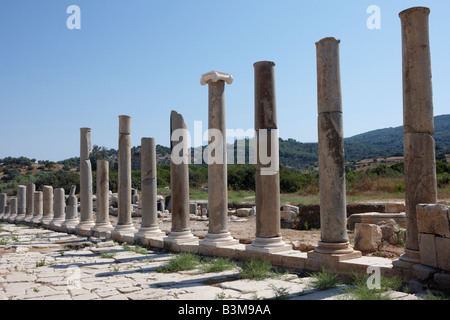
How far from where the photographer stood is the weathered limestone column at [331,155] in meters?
8.32

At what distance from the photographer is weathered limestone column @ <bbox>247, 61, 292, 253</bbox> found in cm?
979

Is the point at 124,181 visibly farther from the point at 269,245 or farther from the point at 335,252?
the point at 335,252

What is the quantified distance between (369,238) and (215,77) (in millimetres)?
5774

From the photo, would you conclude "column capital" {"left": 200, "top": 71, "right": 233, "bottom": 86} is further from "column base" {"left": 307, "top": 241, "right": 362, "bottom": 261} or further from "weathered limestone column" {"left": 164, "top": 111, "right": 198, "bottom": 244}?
"column base" {"left": 307, "top": 241, "right": 362, "bottom": 261}

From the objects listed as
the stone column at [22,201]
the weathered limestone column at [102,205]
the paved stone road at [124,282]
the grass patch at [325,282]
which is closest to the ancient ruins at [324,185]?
the grass patch at [325,282]

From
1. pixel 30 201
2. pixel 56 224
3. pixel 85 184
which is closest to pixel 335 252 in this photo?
pixel 85 184

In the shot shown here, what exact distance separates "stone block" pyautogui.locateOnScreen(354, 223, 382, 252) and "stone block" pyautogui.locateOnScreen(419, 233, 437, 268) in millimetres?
3573

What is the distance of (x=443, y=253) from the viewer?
21.6ft

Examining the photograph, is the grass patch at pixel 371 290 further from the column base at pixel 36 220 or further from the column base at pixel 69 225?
the column base at pixel 36 220

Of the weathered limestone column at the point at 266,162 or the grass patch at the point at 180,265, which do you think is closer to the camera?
the grass patch at the point at 180,265

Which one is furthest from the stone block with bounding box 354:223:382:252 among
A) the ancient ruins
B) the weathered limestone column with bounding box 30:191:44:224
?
the weathered limestone column with bounding box 30:191:44:224

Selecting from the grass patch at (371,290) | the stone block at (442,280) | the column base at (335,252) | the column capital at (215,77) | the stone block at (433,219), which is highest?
the column capital at (215,77)

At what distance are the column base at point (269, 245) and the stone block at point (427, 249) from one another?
3271 millimetres
